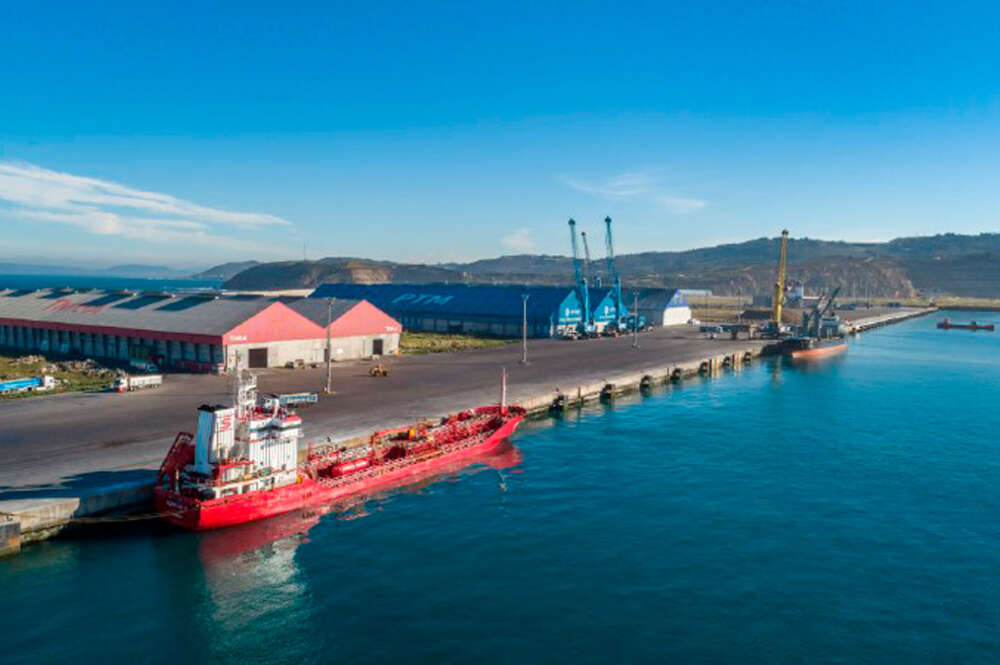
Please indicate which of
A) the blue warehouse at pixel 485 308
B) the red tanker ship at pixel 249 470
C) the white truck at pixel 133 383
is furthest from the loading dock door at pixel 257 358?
the blue warehouse at pixel 485 308

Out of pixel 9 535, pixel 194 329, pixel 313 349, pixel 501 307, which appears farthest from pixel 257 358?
pixel 501 307

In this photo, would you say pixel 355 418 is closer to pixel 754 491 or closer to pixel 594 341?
pixel 754 491

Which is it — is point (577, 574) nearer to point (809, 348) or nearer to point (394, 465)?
point (394, 465)

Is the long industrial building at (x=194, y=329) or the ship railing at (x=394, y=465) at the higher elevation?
the long industrial building at (x=194, y=329)

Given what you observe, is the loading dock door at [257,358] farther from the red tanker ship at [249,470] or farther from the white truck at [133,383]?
the red tanker ship at [249,470]

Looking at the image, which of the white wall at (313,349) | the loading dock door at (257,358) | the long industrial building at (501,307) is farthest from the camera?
the long industrial building at (501,307)
